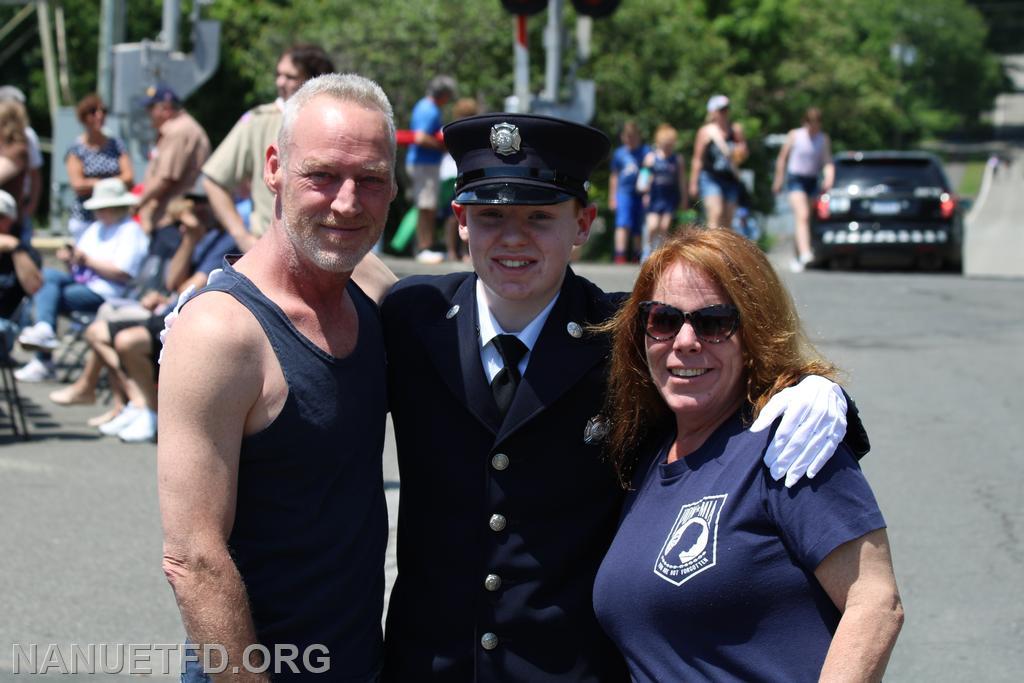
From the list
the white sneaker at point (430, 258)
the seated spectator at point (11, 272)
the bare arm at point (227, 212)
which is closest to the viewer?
the bare arm at point (227, 212)

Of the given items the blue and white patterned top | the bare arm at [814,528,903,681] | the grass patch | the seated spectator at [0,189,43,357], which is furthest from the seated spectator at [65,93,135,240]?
the grass patch

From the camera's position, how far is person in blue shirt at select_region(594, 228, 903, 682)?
254cm

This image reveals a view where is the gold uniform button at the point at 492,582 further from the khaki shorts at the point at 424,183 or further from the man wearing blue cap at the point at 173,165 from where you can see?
the khaki shorts at the point at 424,183

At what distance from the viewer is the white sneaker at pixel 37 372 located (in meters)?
10.0

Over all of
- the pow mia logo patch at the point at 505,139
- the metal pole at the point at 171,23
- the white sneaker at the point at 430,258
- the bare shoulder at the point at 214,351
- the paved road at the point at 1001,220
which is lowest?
the paved road at the point at 1001,220

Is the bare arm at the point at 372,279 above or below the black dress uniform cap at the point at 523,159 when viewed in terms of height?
below

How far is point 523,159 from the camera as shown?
296 centimetres

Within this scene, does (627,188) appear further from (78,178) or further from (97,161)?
(78,178)

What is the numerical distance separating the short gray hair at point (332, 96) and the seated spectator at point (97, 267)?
6.60 m

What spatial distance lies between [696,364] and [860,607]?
592 mm

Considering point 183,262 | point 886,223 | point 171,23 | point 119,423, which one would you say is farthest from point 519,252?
point 886,223

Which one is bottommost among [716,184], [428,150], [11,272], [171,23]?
[11,272]

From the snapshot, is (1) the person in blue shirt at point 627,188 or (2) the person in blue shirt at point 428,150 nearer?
(2) the person in blue shirt at point 428,150

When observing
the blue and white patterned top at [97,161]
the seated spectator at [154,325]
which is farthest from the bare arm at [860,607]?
the blue and white patterned top at [97,161]
